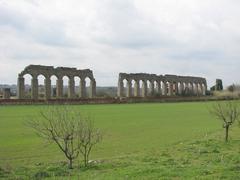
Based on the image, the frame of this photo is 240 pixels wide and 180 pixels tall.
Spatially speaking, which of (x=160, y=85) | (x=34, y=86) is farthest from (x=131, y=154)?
(x=160, y=85)

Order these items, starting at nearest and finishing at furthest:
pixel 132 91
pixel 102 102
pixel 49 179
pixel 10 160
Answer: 1. pixel 49 179
2. pixel 10 160
3. pixel 102 102
4. pixel 132 91

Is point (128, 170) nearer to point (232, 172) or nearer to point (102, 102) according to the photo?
point (232, 172)

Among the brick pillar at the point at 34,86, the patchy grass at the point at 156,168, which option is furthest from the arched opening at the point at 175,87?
the patchy grass at the point at 156,168

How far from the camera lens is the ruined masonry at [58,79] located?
5828 cm

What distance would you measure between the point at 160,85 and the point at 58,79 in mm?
27271

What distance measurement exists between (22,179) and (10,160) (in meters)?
3.68

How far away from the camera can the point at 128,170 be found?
859cm

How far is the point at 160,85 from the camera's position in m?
84.4

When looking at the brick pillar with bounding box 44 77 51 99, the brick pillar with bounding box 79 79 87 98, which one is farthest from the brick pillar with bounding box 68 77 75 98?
the brick pillar with bounding box 44 77 51 99

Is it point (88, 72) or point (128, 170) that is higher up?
point (88, 72)

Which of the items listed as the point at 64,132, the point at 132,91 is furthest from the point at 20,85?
the point at 64,132

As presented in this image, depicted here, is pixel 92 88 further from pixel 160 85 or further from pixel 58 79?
A: pixel 160 85

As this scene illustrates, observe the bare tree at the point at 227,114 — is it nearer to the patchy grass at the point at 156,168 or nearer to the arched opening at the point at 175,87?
the patchy grass at the point at 156,168

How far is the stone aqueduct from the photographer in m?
74.7
